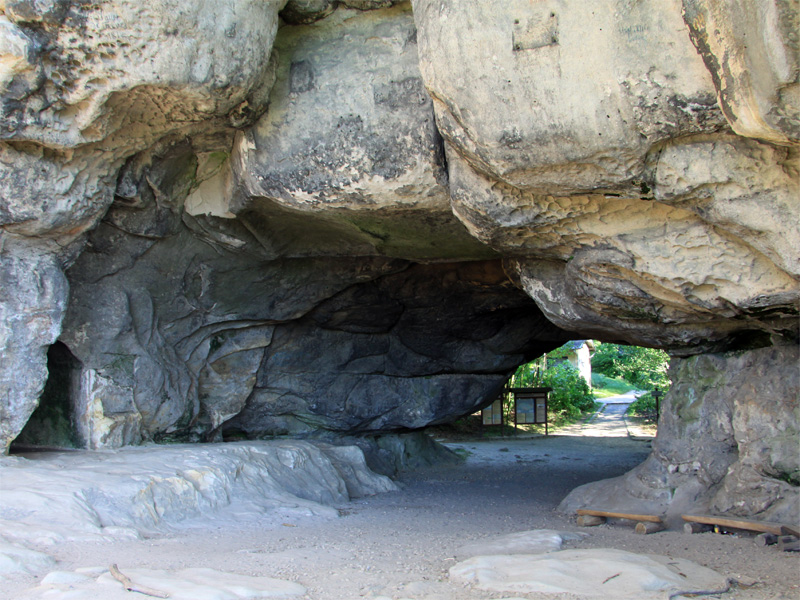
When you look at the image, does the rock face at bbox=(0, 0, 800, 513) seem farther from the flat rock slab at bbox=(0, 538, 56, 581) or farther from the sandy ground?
the flat rock slab at bbox=(0, 538, 56, 581)

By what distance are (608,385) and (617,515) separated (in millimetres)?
24273

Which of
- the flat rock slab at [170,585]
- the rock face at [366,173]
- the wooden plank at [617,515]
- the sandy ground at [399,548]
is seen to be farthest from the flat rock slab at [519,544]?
the rock face at [366,173]

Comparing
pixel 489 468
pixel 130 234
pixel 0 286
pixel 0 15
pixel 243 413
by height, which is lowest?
pixel 489 468

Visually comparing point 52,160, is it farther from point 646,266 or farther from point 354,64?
point 646,266

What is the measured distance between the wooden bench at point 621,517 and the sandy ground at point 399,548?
100mm

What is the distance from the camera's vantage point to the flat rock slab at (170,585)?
2885 millimetres

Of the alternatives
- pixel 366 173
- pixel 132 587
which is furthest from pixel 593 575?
pixel 366 173

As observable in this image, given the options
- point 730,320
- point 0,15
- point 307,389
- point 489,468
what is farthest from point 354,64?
point 489,468

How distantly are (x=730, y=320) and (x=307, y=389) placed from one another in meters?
5.79

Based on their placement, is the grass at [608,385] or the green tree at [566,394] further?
the grass at [608,385]

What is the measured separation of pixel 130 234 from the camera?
622cm

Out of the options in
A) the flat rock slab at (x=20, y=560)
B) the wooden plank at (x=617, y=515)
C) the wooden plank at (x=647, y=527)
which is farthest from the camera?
the wooden plank at (x=617, y=515)

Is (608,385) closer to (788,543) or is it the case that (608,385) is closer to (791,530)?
(791,530)

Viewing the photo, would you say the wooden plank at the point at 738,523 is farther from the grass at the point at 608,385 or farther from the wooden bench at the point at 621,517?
the grass at the point at 608,385
